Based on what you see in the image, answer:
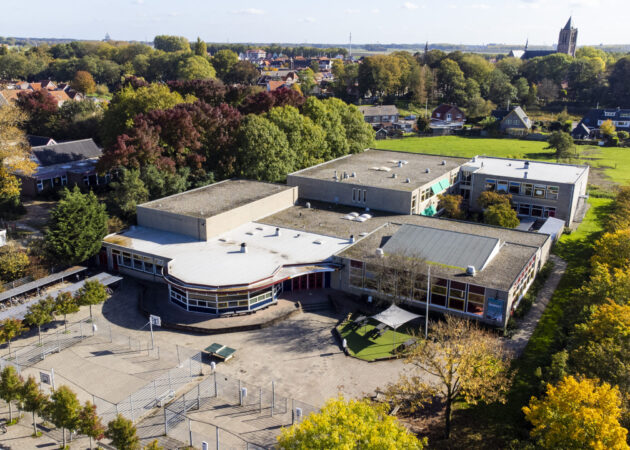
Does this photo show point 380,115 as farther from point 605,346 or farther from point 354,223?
point 605,346

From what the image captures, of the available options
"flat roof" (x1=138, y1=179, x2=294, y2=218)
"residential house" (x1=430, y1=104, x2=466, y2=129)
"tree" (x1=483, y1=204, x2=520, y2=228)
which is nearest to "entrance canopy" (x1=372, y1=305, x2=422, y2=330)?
"flat roof" (x1=138, y1=179, x2=294, y2=218)

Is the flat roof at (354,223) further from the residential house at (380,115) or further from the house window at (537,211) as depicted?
the residential house at (380,115)

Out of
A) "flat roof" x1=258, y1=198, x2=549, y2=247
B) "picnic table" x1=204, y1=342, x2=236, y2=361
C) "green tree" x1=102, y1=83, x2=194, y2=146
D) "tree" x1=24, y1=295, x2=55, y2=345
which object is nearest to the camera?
"picnic table" x1=204, y1=342, x2=236, y2=361

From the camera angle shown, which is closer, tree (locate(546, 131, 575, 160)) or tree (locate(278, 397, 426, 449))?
tree (locate(278, 397, 426, 449))

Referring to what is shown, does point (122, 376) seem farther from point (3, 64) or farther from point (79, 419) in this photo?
point (3, 64)

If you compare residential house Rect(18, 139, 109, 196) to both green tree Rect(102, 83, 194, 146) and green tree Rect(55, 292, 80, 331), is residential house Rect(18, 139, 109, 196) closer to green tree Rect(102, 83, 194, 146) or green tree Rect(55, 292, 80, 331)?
green tree Rect(102, 83, 194, 146)

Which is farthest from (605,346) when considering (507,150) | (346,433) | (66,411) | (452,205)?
(507,150)
